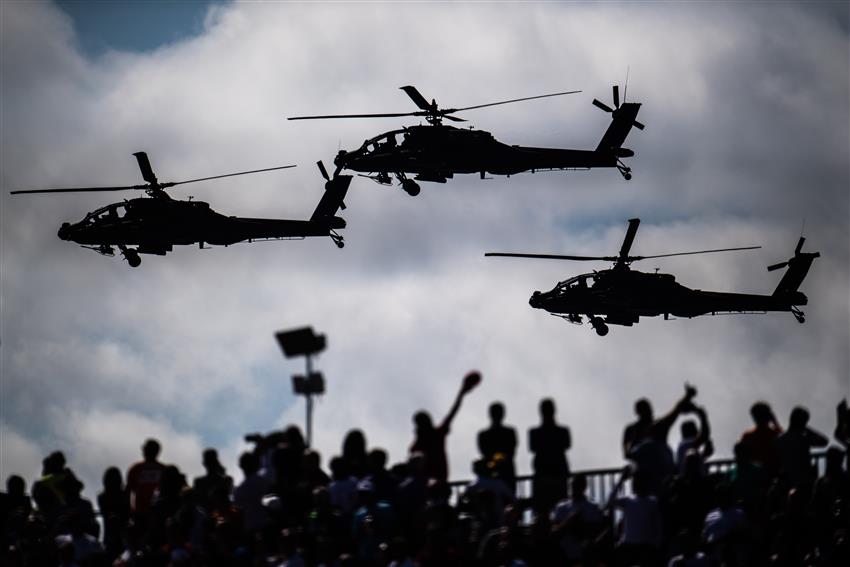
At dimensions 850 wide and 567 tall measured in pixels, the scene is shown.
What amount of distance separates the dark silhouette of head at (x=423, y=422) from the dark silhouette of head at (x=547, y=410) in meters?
1.50

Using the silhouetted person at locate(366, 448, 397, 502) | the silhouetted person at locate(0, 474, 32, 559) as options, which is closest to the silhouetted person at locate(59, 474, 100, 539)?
the silhouetted person at locate(0, 474, 32, 559)

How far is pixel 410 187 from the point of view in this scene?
190 feet

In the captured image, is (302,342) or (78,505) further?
(78,505)

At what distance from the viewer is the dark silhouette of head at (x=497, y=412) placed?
2306 centimetres

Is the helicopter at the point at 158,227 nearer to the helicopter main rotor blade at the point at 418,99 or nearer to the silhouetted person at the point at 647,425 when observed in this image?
the helicopter main rotor blade at the point at 418,99

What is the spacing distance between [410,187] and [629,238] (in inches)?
429

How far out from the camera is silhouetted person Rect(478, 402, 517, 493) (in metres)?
23.2

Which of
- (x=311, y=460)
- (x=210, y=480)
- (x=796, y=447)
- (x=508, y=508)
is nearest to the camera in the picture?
(x=508, y=508)

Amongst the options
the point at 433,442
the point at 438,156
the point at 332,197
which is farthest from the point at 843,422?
the point at 332,197

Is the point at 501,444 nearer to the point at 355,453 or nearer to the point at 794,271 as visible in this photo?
the point at 355,453

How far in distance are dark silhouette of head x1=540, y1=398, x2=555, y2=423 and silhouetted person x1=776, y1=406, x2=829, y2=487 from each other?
3060 mm

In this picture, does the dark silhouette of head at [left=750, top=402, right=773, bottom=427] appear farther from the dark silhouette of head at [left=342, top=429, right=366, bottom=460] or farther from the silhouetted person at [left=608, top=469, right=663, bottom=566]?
the dark silhouette of head at [left=342, top=429, right=366, bottom=460]

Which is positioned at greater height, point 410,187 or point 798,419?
point 410,187

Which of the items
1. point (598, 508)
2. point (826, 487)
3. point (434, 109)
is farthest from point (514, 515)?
point (434, 109)
